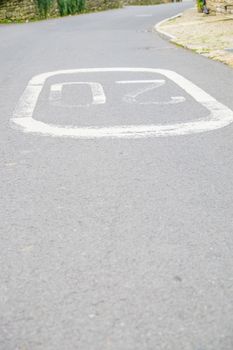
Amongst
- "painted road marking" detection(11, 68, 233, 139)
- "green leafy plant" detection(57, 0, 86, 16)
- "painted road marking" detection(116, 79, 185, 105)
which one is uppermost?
"painted road marking" detection(11, 68, 233, 139)

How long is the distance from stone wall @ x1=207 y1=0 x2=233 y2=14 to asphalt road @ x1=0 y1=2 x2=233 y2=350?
14.7 metres

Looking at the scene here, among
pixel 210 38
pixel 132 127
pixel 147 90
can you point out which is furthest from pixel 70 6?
pixel 132 127

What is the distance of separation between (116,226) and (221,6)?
764 inches

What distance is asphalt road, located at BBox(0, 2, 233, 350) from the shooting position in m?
2.21

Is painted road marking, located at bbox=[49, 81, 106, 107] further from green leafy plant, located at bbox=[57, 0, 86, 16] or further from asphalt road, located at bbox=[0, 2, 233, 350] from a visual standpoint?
green leafy plant, located at bbox=[57, 0, 86, 16]

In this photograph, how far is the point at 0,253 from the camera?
2.83 meters

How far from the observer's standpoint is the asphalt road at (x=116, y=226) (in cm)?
221

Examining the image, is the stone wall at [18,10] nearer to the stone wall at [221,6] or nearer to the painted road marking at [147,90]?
the stone wall at [221,6]

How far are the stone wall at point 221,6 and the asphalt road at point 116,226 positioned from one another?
1474 centimetres

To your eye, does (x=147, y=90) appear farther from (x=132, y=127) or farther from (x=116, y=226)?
(x=116, y=226)

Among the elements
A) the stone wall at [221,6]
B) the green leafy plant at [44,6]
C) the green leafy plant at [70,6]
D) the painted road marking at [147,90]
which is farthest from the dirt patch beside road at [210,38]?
the green leafy plant at [70,6]

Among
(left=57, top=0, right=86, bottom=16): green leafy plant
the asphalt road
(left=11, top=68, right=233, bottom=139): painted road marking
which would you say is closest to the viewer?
the asphalt road

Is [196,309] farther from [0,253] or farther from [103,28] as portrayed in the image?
[103,28]

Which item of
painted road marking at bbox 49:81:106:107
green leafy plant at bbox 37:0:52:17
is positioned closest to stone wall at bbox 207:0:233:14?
green leafy plant at bbox 37:0:52:17
